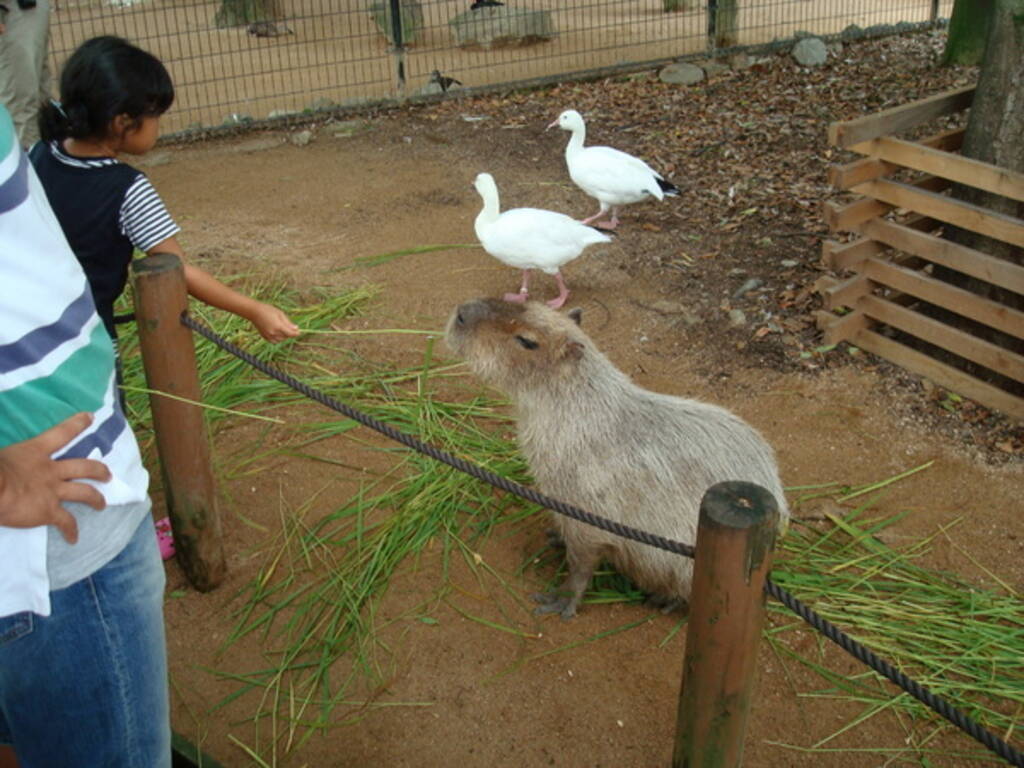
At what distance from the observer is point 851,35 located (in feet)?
28.8

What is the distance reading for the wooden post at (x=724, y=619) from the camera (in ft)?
5.88

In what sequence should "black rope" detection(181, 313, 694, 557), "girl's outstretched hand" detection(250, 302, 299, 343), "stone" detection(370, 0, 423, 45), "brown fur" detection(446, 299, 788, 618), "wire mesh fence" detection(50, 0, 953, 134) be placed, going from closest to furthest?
"black rope" detection(181, 313, 694, 557) < "girl's outstretched hand" detection(250, 302, 299, 343) < "brown fur" detection(446, 299, 788, 618) < "wire mesh fence" detection(50, 0, 953, 134) < "stone" detection(370, 0, 423, 45)

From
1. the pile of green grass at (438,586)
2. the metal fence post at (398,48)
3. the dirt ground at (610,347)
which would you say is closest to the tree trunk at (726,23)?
the dirt ground at (610,347)

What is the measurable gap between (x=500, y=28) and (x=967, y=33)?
158 inches

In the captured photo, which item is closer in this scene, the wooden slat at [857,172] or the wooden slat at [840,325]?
the wooden slat at [857,172]

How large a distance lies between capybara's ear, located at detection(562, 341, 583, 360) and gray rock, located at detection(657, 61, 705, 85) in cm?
568

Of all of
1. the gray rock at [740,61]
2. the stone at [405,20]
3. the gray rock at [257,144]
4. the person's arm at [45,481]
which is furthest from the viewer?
the stone at [405,20]

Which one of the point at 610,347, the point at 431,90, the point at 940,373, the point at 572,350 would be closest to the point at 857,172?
the point at 940,373

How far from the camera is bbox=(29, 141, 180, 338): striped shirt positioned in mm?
2801

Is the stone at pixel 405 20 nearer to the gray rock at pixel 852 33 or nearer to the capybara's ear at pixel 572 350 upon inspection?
the gray rock at pixel 852 33

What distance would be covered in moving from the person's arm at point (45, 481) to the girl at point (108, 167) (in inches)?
50.2

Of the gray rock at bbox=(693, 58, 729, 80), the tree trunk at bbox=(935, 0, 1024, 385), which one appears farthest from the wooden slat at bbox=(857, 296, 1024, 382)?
the gray rock at bbox=(693, 58, 729, 80)

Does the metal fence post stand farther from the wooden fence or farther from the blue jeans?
the blue jeans

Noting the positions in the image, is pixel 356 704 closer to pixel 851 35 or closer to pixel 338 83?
pixel 338 83
